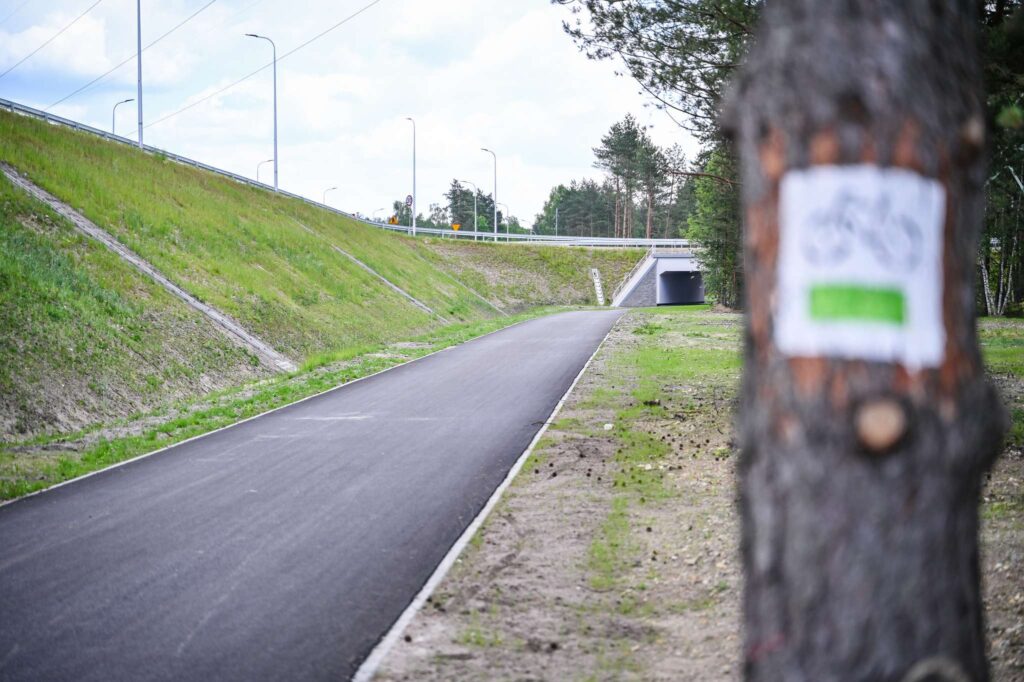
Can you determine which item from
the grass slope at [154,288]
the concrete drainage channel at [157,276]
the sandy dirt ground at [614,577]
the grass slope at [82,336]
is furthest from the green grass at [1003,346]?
the concrete drainage channel at [157,276]

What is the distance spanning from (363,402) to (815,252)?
15.7m

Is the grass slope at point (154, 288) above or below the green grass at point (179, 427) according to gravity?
above

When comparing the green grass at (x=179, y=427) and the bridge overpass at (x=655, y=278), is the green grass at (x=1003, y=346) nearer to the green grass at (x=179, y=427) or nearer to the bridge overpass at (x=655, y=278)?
the green grass at (x=179, y=427)

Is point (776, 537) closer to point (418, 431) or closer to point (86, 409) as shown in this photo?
point (418, 431)

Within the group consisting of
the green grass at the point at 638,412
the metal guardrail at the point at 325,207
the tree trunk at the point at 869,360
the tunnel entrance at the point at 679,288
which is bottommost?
the green grass at the point at 638,412

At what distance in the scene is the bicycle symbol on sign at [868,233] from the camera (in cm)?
198

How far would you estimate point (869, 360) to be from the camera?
6.45 feet

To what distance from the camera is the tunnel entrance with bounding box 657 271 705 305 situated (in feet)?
243

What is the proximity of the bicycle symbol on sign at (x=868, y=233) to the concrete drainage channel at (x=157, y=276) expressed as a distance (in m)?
21.7

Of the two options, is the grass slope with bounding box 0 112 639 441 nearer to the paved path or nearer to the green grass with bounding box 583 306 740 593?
the paved path

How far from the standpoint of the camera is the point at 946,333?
2045mm

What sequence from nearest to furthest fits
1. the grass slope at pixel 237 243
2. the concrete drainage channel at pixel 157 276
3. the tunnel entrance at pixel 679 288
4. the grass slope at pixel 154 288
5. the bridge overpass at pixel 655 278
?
1. the grass slope at pixel 154 288
2. the concrete drainage channel at pixel 157 276
3. the grass slope at pixel 237 243
4. the bridge overpass at pixel 655 278
5. the tunnel entrance at pixel 679 288

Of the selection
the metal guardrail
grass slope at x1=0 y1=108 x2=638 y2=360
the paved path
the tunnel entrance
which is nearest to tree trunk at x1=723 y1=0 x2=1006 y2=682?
the paved path

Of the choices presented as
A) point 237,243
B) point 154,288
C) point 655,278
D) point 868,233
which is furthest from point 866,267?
point 655,278
